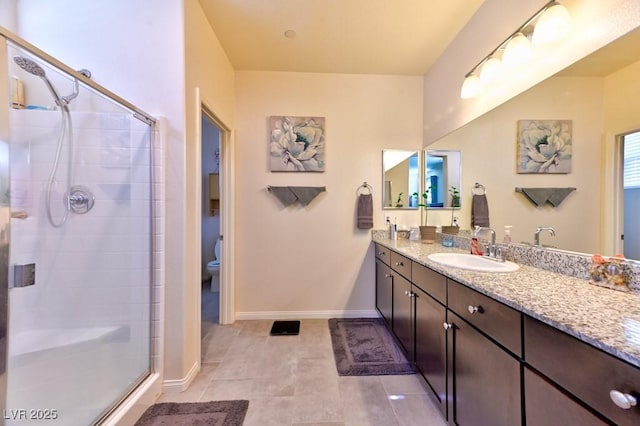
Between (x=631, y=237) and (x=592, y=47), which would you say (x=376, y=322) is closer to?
(x=631, y=237)

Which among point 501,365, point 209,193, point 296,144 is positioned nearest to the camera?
point 501,365

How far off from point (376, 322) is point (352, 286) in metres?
0.43

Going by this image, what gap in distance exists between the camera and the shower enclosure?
142cm

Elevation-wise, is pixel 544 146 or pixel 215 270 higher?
pixel 544 146

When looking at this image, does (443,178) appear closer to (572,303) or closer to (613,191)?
(613,191)

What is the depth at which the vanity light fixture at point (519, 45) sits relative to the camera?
4.10 ft

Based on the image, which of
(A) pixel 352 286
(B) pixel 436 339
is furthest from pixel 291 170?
(B) pixel 436 339

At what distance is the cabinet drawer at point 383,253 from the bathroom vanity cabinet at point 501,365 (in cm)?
50

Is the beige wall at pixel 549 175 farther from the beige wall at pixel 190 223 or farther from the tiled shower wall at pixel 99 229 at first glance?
the tiled shower wall at pixel 99 229

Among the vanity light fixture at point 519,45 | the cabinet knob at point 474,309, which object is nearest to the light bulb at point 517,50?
the vanity light fixture at point 519,45

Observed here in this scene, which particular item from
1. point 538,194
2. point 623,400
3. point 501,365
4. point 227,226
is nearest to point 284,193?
point 227,226

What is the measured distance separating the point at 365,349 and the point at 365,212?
1283mm

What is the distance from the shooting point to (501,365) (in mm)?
956

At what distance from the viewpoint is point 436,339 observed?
Answer: 1452mm
